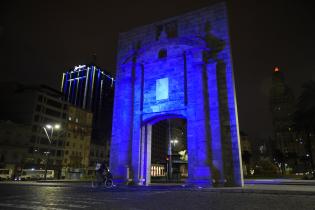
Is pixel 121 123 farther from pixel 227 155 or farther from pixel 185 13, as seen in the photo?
pixel 185 13

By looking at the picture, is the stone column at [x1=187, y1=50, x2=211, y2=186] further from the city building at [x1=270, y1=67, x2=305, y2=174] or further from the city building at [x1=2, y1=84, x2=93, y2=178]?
the city building at [x1=270, y1=67, x2=305, y2=174]

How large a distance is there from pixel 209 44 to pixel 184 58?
2677 millimetres

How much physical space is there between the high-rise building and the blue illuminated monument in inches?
4775

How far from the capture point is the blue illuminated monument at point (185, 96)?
2061 centimetres

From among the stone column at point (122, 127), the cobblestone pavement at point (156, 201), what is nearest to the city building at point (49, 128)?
the stone column at point (122, 127)

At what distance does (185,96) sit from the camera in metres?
23.0

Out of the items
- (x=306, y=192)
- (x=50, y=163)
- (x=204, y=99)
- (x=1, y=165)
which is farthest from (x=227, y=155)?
(x=50, y=163)

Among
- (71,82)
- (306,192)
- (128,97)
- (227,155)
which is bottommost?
(306,192)

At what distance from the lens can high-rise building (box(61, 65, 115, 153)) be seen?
485 ft

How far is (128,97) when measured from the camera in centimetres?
2583

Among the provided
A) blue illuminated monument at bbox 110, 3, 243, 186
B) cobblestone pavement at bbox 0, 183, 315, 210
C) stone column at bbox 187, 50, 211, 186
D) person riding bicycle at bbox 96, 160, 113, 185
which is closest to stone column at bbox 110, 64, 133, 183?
blue illuminated monument at bbox 110, 3, 243, 186

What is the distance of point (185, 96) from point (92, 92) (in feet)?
433

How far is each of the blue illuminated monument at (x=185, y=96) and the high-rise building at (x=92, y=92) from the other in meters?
121

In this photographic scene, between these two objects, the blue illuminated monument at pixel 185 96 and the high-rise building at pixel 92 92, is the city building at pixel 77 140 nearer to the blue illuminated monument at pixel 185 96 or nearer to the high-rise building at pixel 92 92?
the blue illuminated monument at pixel 185 96
